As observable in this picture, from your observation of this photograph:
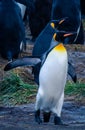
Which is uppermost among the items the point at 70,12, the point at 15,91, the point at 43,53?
the point at 43,53

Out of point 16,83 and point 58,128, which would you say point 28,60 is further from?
point 16,83

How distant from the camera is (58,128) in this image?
5938 millimetres

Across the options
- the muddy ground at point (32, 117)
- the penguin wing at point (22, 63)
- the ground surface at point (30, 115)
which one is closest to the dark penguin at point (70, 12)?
the muddy ground at point (32, 117)

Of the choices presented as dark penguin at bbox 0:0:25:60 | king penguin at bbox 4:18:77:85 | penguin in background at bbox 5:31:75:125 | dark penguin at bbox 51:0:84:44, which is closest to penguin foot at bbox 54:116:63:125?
penguin in background at bbox 5:31:75:125

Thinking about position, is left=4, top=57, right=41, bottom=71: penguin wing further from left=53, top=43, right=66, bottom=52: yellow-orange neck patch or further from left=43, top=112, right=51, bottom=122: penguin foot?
left=43, top=112, right=51, bottom=122: penguin foot

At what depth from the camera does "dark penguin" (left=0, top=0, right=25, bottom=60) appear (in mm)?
9945

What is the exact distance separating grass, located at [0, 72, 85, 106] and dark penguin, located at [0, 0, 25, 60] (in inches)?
51.1

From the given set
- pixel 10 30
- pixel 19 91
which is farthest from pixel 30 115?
pixel 10 30

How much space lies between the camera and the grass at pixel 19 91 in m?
8.05

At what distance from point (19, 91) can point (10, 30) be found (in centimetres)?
181

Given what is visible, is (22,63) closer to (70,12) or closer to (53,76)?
(53,76)

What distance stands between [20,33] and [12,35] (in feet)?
0.44

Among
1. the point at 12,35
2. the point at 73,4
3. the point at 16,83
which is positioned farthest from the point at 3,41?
the point at 73,4

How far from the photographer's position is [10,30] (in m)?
9.94
